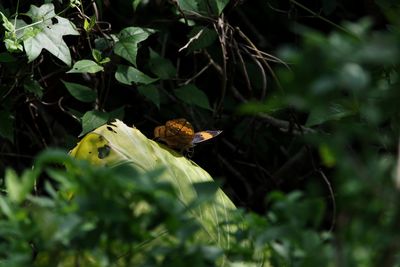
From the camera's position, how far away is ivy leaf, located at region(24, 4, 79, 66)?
224 cm

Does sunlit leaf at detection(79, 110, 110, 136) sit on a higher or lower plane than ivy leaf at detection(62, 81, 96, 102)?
lower

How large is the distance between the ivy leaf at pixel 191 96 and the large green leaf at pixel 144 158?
625mm

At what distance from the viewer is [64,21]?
2357 millimetres

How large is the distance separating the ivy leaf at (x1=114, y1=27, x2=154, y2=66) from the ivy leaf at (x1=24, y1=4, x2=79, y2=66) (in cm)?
13

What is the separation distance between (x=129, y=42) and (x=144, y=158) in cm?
60

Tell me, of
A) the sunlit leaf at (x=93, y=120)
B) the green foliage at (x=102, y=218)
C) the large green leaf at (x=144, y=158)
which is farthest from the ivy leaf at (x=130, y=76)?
the green foliage at (x=102, y=218)

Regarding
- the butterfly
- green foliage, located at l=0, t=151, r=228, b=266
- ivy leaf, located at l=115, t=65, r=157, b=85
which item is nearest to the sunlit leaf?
→ ivy leaf, located at l=115, t=65, r=157, b=85

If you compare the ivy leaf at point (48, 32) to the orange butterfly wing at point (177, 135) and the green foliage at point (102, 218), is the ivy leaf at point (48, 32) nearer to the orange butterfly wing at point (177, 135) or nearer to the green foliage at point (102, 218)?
the orange butterfly wing at point (177, 135)

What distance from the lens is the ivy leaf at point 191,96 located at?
2.64 meters

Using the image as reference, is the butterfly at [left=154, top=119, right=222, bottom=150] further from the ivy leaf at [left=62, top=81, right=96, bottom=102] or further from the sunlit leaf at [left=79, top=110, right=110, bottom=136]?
the ivy leaf at [left=62, top=81, right=96, bottom=102]

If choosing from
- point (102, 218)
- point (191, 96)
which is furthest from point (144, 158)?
point (102, 218)

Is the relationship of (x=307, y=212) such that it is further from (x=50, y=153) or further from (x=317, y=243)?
(x=50, y=153)

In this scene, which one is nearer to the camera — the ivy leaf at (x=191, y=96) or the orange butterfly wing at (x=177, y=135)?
the orange butterfly wing at (x=177, y=135)

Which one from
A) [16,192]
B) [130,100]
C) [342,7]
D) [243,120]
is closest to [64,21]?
[130,100]
